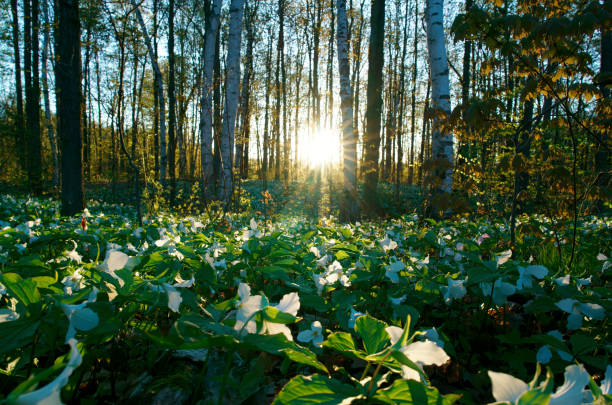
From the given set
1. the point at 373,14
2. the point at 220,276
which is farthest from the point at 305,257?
the point at 373,14

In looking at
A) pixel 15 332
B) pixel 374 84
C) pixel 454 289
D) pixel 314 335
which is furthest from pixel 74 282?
pixel 374 84

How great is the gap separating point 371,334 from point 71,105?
6466mm

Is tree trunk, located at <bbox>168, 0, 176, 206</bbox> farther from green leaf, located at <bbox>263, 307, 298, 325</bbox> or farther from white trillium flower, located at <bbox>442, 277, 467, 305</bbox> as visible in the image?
green leaf, located at <bbox>263, 307, 298, 325</bbox>

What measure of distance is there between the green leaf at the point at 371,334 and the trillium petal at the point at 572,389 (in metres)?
0.30

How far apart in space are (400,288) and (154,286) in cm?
99

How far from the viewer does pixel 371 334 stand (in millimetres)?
727

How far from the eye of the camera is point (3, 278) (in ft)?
2.13

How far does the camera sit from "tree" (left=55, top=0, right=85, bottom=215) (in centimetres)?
533

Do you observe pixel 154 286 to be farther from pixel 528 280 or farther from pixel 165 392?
pixel 528 280

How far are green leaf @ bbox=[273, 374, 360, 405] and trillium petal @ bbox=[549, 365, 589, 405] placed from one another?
1.01 ft

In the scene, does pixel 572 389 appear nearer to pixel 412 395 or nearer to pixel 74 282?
pixel 412 395

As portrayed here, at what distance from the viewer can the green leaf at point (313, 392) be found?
55cm

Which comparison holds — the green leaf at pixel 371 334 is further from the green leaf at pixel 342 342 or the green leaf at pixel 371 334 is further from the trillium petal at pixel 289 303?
the trillium petal at pixel 289 303

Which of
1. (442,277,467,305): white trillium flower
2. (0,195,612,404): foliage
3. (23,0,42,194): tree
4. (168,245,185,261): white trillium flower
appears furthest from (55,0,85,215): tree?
(23,0,42,194): tree
